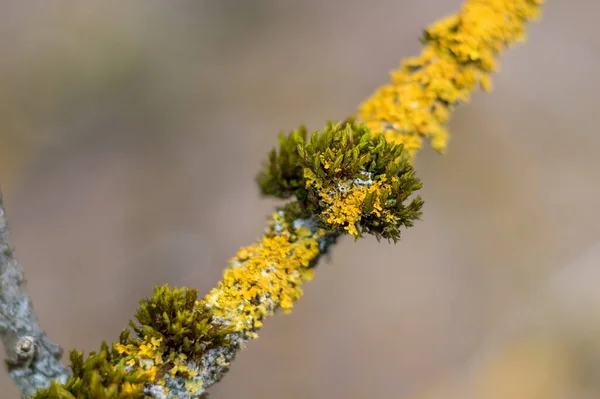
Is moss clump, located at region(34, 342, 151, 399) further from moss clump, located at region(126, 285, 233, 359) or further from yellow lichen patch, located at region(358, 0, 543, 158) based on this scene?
yellow lichen patch, located at region(358, 0, 543, 158)

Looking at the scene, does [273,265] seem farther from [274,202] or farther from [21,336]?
[274,202]

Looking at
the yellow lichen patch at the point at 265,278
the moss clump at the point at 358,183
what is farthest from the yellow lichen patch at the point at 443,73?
the yellow lichen patch at the point at 265,278

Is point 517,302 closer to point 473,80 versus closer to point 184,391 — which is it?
point 473,80

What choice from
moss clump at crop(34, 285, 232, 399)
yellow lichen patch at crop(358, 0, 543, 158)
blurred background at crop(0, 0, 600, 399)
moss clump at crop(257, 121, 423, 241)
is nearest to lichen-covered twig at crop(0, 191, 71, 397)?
moss clump at crop(34, 285, 232, 399)

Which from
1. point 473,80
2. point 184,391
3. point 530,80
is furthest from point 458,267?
point 184,391

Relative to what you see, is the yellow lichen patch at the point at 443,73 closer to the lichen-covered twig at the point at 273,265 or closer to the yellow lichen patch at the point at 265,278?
the lichen-covered twig at the point at 273,265
